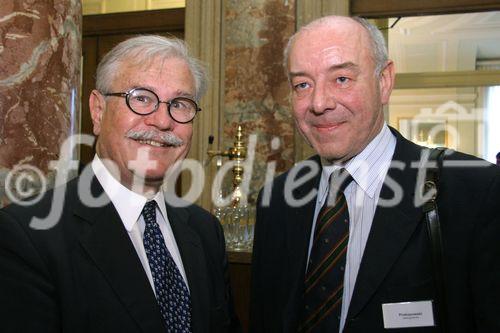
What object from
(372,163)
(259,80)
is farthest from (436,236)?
(259,80)

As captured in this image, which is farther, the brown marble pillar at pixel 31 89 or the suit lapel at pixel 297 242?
the brown marble pillar at pixel 31 89

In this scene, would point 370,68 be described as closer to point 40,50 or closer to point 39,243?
point 39,243

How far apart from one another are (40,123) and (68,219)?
0.81 meters

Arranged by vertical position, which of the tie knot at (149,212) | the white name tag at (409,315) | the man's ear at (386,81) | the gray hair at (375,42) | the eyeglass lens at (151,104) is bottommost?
the white name tag at (409,315)

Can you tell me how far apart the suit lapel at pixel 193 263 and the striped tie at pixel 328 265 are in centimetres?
34

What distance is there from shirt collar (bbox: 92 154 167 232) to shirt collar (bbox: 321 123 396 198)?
698 millimetres

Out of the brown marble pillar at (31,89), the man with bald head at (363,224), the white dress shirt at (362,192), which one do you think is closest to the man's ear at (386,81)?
Answer: the man with bald head at (363,224)

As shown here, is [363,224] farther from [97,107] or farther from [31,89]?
[31,89]

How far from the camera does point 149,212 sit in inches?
70.2

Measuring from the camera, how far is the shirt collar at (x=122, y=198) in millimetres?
1721

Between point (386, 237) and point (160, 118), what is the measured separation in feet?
2.70

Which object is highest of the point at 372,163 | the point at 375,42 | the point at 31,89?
the point at 375,42

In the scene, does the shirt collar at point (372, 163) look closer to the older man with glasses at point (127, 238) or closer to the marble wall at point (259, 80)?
the older man with glasses at point (127, 238)

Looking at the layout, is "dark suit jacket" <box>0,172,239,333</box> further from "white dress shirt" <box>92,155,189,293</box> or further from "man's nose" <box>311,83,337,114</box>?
"man's nose" <box>311,83,337,114</box>
